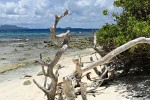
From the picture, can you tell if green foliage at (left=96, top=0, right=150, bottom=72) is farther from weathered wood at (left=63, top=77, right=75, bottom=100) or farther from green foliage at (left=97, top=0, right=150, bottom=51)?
weathered wood at (left=63, top=77, right=75, bottom=100)

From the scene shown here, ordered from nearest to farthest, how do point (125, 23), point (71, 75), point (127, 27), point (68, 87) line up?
1. point (68, 87)
2. point (71, 75)
3. point (127, 27)
4. point (125, 23)

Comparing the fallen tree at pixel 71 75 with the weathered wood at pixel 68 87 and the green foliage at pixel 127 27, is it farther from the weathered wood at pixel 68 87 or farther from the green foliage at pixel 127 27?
the green foliage at pixel 127 27

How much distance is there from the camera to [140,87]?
A: 12703 mm

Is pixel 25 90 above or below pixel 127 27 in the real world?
below

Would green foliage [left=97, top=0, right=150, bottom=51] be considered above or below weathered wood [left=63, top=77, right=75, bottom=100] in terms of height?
above

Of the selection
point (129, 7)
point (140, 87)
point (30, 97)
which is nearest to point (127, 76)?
point (140, 87)

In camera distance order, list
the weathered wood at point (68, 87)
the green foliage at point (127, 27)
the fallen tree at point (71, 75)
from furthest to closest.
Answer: the green foliage at point (127, 27) < the weathered wood at point (68, 87) < the fallen tree at point (71, 75)

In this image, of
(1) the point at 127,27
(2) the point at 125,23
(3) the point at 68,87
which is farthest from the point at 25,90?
(3) the point at 68,87

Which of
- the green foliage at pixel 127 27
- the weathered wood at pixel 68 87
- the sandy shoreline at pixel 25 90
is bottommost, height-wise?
the sandy shoreline at pixel 25 90

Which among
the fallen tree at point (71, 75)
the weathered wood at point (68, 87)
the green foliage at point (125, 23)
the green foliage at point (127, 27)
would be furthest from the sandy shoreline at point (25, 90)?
the weathered wood at point (68, 87)

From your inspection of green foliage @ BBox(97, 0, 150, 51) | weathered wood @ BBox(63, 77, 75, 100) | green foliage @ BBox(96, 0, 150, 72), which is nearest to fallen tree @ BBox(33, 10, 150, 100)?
weathered wood @ BBox(63, 77, 75, 100)

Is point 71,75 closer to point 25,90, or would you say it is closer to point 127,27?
point 127,27

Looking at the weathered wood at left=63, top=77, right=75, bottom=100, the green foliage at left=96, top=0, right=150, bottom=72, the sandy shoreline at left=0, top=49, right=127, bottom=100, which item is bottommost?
the sandy shoreline at left=0, top=49, right=127, bottom=100

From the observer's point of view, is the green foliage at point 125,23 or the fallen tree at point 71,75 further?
the green foliage at point 125,23
